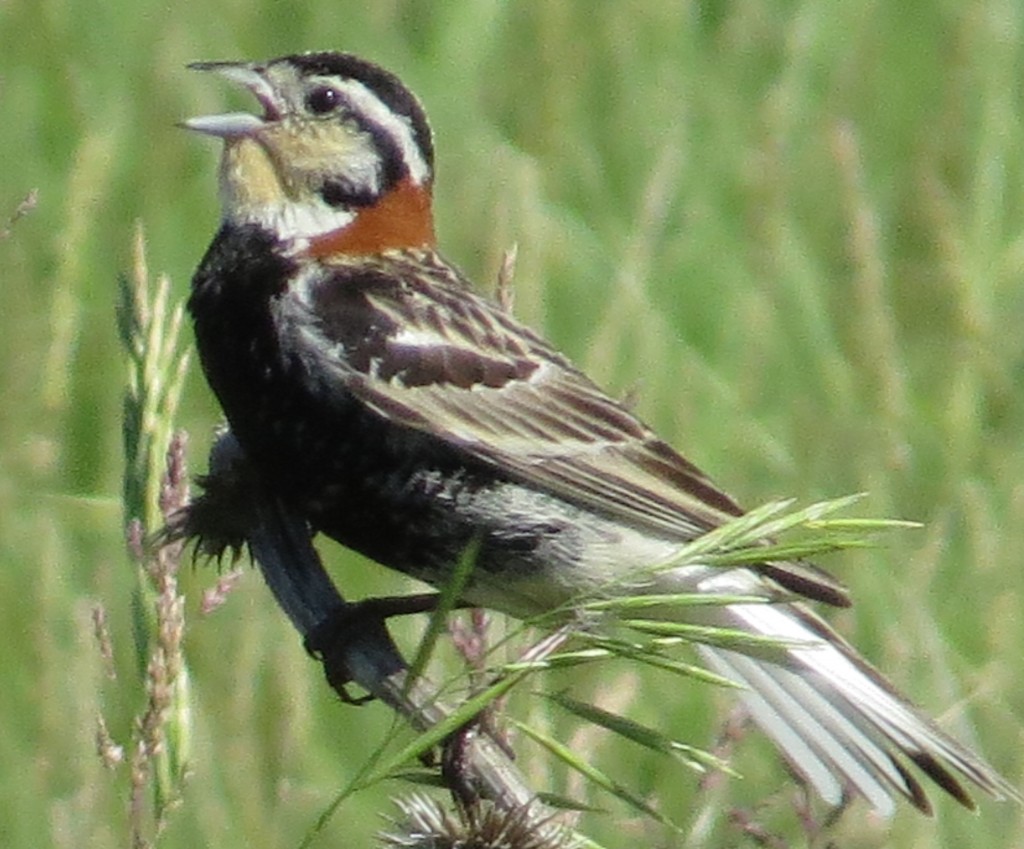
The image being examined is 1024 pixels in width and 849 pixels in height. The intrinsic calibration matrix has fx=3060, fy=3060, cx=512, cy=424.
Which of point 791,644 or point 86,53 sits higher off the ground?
point 791,644

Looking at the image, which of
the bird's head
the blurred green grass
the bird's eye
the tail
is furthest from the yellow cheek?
the tail

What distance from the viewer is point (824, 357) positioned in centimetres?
581

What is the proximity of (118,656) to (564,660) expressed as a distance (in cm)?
251

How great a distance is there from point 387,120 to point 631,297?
1407 millimetres

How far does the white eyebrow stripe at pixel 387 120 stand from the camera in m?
4.30

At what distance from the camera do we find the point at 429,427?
402 cm

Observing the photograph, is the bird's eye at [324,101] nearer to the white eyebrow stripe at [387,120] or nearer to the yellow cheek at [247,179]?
the white eyebrow stripe at [387,120]

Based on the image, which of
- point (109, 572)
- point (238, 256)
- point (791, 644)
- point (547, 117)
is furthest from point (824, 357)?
point (791, 644)

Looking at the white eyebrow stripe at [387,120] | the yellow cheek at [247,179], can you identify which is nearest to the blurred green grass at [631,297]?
the yellow cheek at [247,179]

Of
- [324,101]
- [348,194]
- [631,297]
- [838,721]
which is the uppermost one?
[324,101]

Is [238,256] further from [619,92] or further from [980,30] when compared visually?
[980,30]

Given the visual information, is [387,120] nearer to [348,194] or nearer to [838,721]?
[348,194]

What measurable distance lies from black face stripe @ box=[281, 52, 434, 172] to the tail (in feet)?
2.59

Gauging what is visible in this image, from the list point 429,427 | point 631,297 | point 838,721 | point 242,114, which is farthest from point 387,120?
point 631,297
